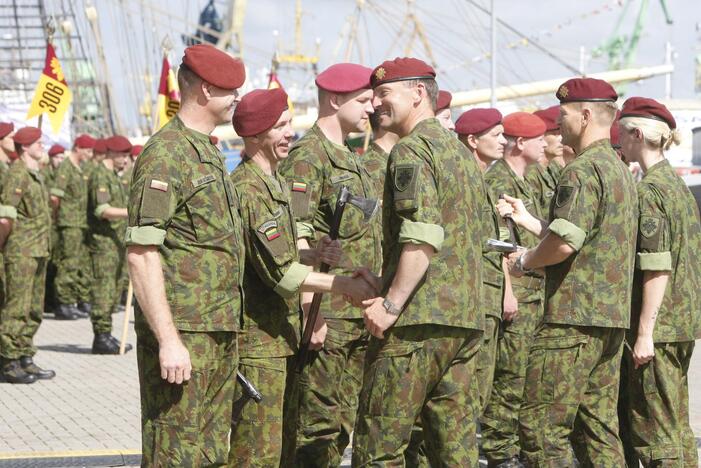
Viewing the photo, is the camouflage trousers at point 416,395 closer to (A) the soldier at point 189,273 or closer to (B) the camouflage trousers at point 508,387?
(A) the soldier at point 189,273

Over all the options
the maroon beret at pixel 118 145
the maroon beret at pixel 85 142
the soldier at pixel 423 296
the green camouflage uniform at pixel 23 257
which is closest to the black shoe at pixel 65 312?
the maroon beret at pixel 85 142

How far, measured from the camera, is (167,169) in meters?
4.90

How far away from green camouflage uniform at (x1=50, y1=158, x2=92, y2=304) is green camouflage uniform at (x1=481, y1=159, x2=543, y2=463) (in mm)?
9791

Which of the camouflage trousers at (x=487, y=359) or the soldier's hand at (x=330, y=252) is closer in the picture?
the soldier's hand at (x=330, y=252)

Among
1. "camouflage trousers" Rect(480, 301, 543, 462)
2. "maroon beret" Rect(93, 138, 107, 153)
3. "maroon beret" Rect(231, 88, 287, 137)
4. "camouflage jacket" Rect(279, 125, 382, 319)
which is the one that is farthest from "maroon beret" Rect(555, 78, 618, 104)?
"maroon beret" Rect(93, 138, 107, 153)

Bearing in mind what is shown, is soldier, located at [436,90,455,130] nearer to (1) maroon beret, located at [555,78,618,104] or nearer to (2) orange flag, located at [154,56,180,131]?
(1) maroon beret, located at [555,78,618,104]

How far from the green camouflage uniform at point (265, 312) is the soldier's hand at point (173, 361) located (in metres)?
0.68

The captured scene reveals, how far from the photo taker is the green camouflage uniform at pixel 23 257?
36.4 feet

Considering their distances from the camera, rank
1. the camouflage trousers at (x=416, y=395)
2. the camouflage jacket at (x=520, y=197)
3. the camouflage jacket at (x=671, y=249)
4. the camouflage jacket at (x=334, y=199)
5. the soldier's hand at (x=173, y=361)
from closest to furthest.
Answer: the soldier's hand at (x=173, y=361), the camouflage trousers at (x=416, y=395), the camouflage jacket at (x=671, y=249), the camouflage jacket at (x=334, y=199), the camouflage jacket at (x=520, y=197)

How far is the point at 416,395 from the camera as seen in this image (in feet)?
17.1

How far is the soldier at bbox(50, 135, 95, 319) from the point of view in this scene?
16.9m

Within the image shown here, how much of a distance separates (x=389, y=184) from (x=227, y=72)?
0.84 metres

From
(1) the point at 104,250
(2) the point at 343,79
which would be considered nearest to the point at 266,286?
(2) the point at 343,79

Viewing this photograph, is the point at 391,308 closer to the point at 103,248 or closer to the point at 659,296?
the point at 659,296
